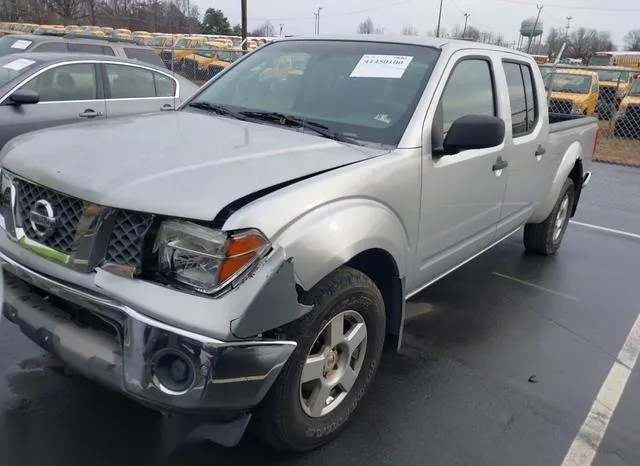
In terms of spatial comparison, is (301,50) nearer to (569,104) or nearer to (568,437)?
(568,437)

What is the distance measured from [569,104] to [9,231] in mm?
16249

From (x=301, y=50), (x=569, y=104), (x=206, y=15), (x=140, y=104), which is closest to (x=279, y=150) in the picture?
(x=301, y=50)

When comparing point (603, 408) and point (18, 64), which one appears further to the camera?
point (18, 64)

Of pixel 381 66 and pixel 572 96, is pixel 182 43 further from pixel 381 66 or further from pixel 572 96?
pixel 381 66

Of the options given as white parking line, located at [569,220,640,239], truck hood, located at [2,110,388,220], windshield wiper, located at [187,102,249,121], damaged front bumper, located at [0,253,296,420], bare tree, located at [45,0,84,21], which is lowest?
white parking line, located at [569,220,640,239]

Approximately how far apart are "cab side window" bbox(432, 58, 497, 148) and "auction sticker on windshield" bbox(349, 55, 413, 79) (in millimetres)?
290

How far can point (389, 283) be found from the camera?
10.2ft

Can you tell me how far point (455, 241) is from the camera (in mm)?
3723

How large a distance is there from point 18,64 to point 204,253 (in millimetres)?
6212

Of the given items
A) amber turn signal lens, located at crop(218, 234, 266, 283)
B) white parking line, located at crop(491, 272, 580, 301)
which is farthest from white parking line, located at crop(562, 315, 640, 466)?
amber turn signal lens, located at crop(218, 234, 266, 283)

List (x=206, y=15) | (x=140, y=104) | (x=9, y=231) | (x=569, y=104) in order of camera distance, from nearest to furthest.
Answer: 1. (x=9, y=231)
2. (x=140, y=104)
3. (x=569, y=104)
4. (x=206, y=15)

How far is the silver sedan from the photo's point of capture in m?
6.55

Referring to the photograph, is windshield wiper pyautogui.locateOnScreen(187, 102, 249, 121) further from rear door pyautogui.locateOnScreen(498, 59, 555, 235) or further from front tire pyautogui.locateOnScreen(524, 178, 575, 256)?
front tire pyautogui.locateOnScreen(524, 178, 575, 256)

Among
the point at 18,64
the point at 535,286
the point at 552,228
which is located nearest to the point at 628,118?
the point at 552,228
